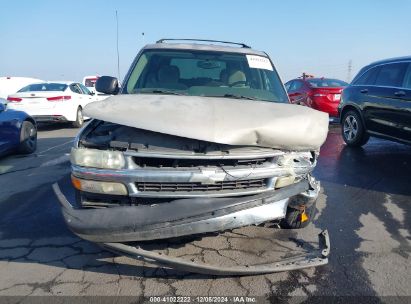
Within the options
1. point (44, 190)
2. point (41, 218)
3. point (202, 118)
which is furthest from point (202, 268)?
point (44, 190)

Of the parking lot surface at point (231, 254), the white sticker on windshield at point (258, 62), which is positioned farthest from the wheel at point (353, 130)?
the white sticker on windshield at point (258, 62)

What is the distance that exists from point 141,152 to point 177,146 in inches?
10.6

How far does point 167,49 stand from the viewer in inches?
184

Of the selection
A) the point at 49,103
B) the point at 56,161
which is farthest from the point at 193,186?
the point at 49,103

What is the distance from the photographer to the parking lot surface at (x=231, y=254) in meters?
2.87

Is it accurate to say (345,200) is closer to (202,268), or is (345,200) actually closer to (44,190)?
(202,268)

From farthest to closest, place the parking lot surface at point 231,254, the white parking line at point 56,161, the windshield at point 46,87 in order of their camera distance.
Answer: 1. the windshield at point 46,87
2. the white parking line at point 56,161
3. the parking lot surface at point 231,254

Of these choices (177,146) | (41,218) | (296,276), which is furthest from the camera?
(41,218)

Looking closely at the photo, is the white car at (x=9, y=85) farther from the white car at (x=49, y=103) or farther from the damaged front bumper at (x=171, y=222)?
the damaged front bumper at (x=171, y=222)

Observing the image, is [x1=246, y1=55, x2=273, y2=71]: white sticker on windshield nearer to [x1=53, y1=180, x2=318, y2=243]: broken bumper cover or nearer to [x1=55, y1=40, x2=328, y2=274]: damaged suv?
[x1=55, y1=40, x2=328, y2=274]: damaged suv

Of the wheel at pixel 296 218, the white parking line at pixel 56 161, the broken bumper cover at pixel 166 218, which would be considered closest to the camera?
the broken bumper cover at pixel 166 218

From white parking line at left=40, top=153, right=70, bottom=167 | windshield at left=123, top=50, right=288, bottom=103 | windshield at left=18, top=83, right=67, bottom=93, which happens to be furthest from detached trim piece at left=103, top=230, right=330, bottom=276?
windshield at left=18, top=83, right=67, bottom=93

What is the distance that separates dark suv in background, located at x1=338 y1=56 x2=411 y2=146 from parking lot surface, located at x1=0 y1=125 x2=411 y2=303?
1555 mm

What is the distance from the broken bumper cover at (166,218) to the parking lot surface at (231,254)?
50 centimetres
